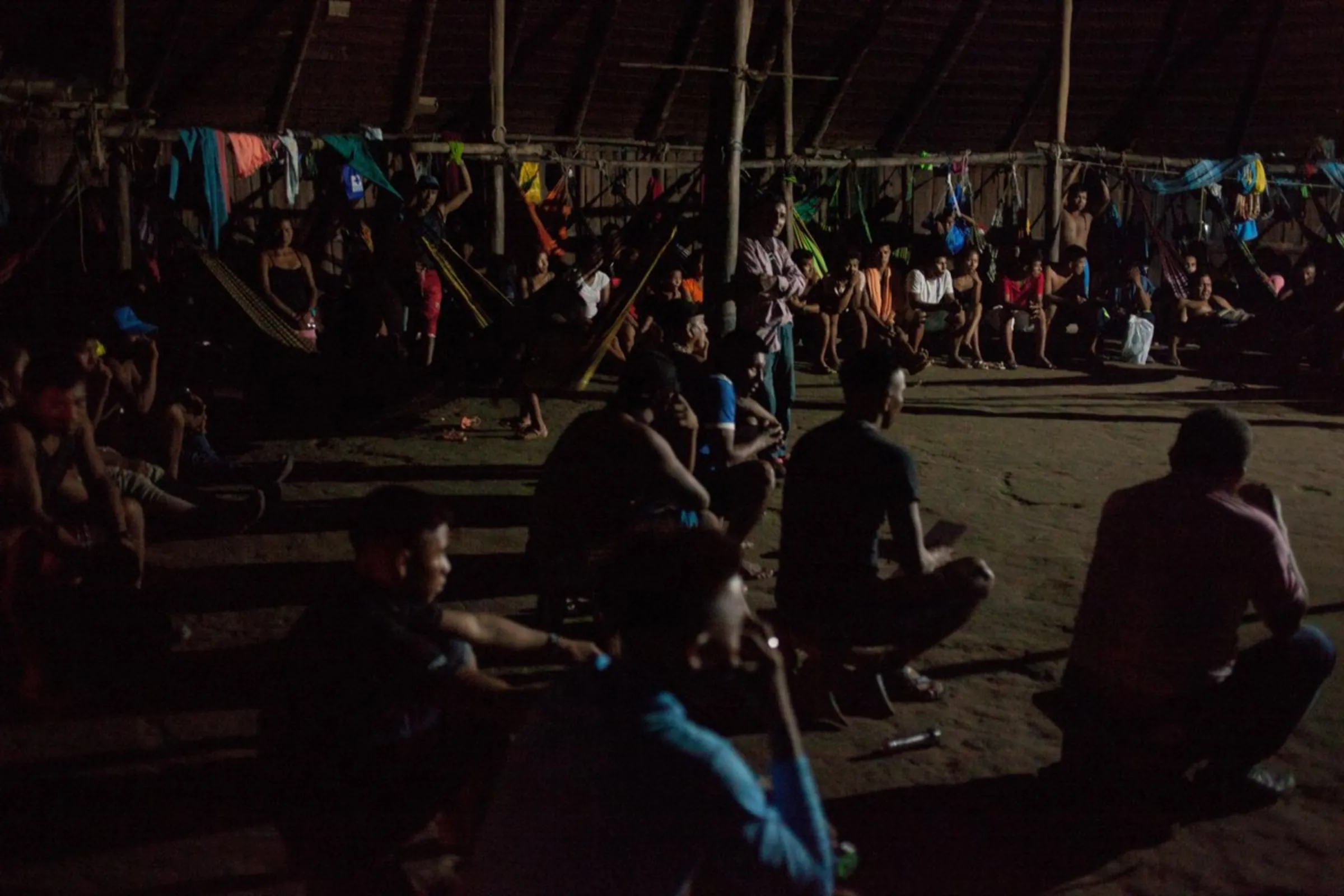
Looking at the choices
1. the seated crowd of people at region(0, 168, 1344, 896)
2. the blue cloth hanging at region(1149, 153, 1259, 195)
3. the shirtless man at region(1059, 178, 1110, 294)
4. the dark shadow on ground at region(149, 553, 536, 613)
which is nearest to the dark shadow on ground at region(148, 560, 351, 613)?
the dark shadow on ground at region(149, 553, 536, 613)

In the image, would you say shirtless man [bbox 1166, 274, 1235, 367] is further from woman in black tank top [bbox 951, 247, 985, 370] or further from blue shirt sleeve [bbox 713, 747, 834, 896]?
blue shirt sleeve [bbox 713, 747, 834, 896]

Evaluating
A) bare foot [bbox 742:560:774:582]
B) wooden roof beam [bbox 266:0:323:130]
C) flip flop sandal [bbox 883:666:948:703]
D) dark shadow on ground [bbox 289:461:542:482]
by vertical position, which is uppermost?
wooden roof beam [bbox 266:0:323:130]

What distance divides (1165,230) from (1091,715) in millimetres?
16593

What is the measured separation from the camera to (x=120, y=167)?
10.4 metres

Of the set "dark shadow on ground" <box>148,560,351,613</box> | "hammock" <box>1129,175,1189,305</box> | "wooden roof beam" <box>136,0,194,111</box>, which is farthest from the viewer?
"hammock" <box>1129,175,1189,305</box>

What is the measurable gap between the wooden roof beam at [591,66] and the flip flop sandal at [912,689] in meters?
12.6

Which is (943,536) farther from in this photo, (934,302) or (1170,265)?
(1170,265)

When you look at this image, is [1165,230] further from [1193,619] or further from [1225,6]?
[1193,619]

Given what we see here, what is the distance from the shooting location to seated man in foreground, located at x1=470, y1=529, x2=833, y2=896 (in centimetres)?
213

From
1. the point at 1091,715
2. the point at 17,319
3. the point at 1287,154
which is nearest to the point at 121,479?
the point at 1091,715

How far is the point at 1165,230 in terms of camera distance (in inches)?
758

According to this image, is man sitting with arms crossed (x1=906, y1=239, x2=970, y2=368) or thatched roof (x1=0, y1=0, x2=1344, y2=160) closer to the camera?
thatched roof (x1=0, y1=0, x2=1344, y2=160)

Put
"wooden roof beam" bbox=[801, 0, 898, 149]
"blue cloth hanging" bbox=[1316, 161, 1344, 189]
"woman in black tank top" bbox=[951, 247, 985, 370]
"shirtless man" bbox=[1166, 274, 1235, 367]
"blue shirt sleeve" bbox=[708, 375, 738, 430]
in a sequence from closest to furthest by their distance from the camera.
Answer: "blue shirt sleeve" bbox=[708, 375, 738, 430] < "woman in black tank top" bbox=[951, 247, 985, 370] < "shirtless man" bbox=[1166, 274, 1235, 367] < "blue cloth hanging" bbox=[1316, 161, 1344, 189] < "wooden roof beam" bbox=[801, 0, 898, 149]

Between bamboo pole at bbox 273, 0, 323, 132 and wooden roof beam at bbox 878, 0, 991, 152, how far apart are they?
830cm
